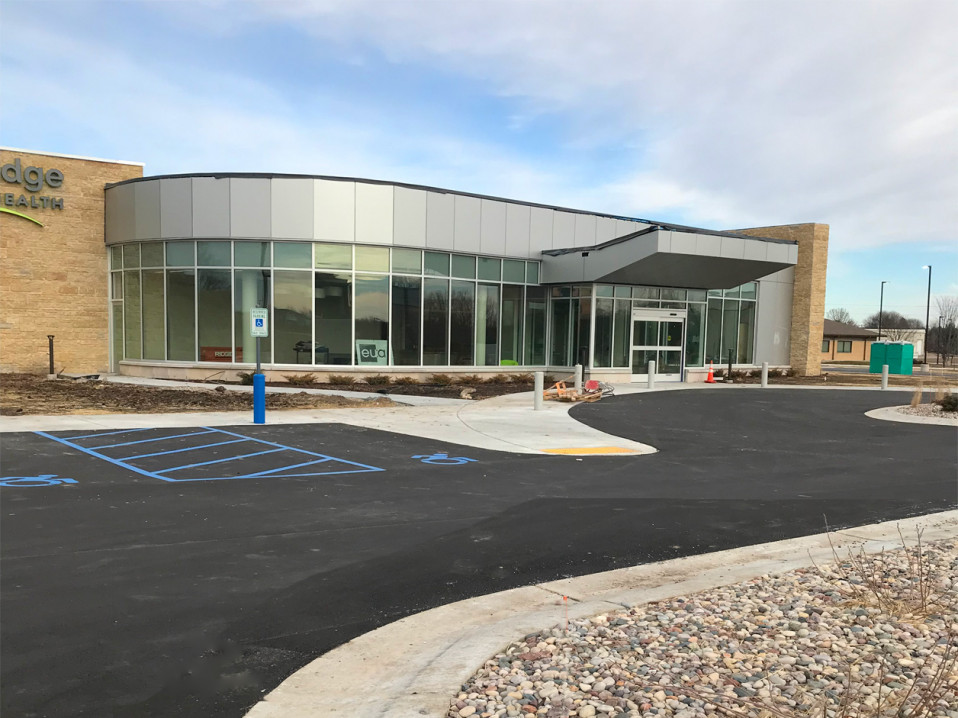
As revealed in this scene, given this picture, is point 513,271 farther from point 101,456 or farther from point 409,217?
point 101,456

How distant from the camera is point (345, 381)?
22.9 metres

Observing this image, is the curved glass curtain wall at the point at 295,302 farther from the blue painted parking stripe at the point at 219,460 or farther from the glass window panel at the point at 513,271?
the blue painted parking stripe at the point at 219,460

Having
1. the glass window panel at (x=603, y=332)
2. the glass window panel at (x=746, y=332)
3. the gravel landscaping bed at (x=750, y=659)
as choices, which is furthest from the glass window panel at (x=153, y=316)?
the glass window panel at (x=746, y=332)

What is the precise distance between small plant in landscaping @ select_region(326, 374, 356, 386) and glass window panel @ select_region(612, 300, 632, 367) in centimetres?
993

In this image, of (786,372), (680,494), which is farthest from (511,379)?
(680,494)

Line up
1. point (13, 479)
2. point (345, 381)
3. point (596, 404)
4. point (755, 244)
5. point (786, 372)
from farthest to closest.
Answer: point (786, 372) → point (755, 244) → point (345, 381) → point (596, 404) → point (13, 479)

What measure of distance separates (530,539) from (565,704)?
3346 mm

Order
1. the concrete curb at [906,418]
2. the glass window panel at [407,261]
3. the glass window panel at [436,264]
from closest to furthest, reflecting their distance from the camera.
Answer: the concrete curb at [906,418]
the glass window panel at [407,261]
the glass window panel at [436,264]

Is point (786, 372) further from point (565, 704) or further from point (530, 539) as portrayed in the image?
point (565, 704)

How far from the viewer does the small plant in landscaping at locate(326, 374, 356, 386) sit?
22.7 m

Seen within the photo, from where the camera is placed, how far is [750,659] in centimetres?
406

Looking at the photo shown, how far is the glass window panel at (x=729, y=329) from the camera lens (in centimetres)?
3228

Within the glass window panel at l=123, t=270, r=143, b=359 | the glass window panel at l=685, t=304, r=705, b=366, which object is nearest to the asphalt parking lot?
the glass window panel at l=123, t=270, r=143, b=359

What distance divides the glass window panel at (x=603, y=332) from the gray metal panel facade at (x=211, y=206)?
13.2m
